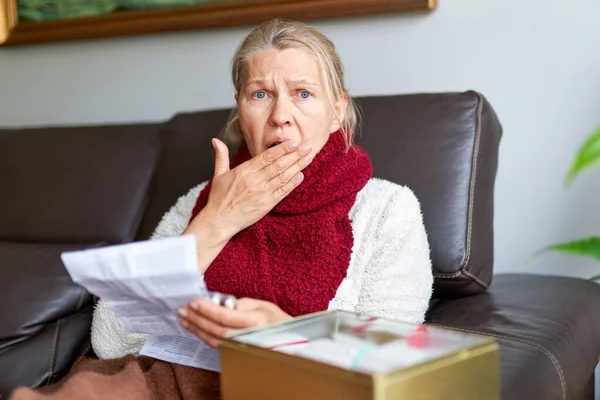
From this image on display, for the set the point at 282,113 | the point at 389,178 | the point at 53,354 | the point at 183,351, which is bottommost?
Answer: the point at 53,354

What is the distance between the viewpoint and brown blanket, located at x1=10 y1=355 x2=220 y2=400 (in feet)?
3.56

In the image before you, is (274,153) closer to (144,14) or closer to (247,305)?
(247,305)

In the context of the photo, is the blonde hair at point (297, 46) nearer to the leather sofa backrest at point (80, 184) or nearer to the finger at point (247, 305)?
the finger at point (247, 305)

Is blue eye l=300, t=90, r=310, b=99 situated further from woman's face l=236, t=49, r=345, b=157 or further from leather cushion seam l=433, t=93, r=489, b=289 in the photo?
leather cushion seam l=433, t=93, r=489, b=289

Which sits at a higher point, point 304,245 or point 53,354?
point 304,245

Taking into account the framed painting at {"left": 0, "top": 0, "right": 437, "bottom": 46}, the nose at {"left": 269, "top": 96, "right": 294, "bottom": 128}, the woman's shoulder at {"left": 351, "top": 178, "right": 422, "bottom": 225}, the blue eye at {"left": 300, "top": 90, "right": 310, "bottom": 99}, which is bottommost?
the woman's shoulder at {"left": 351, "top": 178, "right": 422, "bottom": 225}

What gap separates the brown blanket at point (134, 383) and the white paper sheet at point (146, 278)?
4 cm

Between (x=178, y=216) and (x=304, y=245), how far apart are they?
0.36m

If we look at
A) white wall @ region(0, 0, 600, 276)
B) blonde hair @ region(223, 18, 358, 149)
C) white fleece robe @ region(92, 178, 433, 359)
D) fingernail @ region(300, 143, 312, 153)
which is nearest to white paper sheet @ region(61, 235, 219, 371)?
white fleece robe @ region(92, 178, 433, 359)

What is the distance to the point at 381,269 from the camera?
4.38 ft

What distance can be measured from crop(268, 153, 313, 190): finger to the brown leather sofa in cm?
26

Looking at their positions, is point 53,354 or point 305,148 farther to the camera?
point 53,354

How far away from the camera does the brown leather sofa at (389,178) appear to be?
4.48ft

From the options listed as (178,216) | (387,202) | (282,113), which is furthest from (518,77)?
(178,216)
